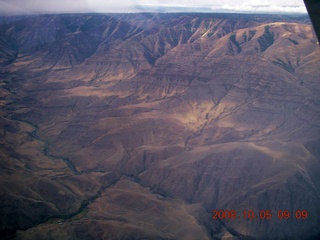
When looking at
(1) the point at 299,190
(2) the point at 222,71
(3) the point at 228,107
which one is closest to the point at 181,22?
(2) the point at 222,71

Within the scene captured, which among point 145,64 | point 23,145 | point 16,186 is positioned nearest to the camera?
A: point 16,186

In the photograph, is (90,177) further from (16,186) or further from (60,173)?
(16,186)

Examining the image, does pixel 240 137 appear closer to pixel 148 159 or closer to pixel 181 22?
pixel 148 159

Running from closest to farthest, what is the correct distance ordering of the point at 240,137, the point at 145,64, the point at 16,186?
1. the point at 16,186
2. the point at 240,137
3. the point at 145,64

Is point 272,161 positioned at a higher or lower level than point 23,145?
higher

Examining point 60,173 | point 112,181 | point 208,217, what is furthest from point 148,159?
point 208,217

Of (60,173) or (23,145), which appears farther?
(23,145)
